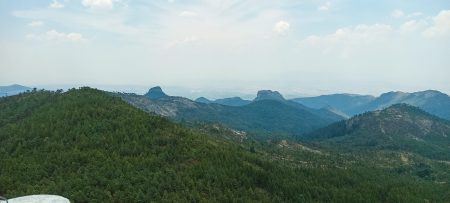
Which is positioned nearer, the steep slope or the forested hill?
the steep slope

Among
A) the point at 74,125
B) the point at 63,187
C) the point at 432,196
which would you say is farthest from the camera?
the point at 432,196

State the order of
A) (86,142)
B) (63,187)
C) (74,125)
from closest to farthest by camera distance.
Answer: (63,187) < (86,142) < (74,125)

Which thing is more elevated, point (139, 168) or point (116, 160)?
point (116, 160)

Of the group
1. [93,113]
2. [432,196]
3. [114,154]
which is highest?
[93,113]

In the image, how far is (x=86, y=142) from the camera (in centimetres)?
15812

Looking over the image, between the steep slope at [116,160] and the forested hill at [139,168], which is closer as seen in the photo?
the steep slope at [116,160]

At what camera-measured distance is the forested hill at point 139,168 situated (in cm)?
13500

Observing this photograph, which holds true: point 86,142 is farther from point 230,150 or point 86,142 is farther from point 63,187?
point 230,150

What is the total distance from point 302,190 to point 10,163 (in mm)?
89068

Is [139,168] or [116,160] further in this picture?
[116,160]

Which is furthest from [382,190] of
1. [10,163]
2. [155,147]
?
[10,163]

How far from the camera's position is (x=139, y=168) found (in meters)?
146

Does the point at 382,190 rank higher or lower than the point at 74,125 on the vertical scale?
lower

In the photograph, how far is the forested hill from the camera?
135m
